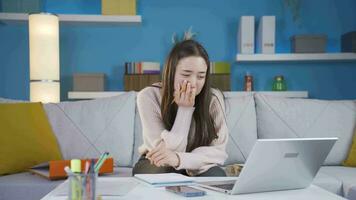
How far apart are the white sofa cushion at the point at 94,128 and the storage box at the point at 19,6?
1.16 meters

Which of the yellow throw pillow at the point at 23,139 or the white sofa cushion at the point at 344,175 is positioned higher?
the yellow throw pillow at the point at 23,139

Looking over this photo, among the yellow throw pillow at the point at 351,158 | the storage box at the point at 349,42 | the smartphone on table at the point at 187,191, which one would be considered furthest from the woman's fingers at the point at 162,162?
the storage box at the point at 349,42

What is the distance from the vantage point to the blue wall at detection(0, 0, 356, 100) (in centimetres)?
334

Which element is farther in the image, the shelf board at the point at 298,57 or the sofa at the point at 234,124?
the shelf board at the point at 298,57

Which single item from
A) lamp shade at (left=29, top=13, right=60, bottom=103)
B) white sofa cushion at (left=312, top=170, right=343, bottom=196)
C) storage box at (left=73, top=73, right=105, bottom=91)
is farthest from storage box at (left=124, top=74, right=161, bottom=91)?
white sofa cushion at (left=312, top=170, right=343, bottom=196)

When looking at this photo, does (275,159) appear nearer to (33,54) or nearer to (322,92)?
(33,54)

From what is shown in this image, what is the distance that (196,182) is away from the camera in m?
1.15

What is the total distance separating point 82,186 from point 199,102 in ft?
3.34

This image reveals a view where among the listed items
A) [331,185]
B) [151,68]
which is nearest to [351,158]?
[331,185]

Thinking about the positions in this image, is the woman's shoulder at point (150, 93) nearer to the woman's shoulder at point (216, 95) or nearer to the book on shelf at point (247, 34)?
the woman's shoulder at point (216, 95)

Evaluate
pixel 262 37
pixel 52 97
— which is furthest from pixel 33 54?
pixel 262 37

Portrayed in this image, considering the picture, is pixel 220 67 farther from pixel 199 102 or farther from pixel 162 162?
pixel 162 162

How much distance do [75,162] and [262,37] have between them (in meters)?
2.56

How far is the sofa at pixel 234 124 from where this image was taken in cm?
227
